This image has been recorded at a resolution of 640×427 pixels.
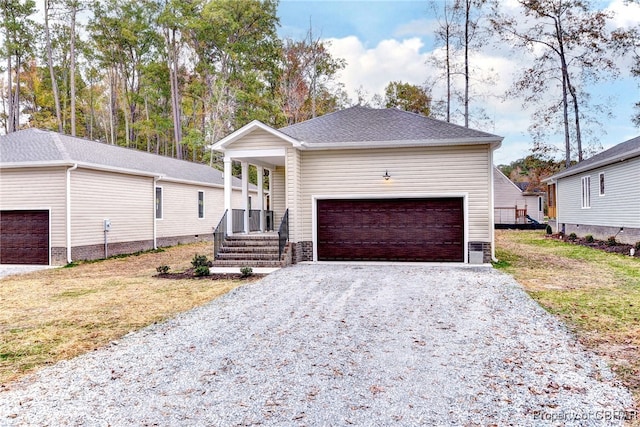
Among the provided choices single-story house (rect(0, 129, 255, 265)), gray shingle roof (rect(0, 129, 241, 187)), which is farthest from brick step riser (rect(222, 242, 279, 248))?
gray shingle roof (rect(0, 129, 241, 187))

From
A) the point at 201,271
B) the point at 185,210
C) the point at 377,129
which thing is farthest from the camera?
the point at 185,210

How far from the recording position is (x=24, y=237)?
13414mm

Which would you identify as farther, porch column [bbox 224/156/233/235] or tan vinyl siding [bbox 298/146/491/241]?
porch column [bbox 224/156/233/235]

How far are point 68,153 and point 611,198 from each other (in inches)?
766

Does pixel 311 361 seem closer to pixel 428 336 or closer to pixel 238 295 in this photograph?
pixel 428 336

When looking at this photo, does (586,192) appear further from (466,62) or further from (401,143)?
(401,143)

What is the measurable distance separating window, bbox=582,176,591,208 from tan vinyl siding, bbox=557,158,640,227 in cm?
19

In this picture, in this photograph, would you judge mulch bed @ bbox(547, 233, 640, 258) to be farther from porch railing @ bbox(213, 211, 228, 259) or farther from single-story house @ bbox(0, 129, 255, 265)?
single-story house @ bbox(0, 129, 255, 265)

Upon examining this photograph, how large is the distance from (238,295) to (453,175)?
719 centimetres

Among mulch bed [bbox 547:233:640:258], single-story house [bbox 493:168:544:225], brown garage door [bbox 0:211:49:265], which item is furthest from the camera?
single-story house [bbox 493:168:544:225]

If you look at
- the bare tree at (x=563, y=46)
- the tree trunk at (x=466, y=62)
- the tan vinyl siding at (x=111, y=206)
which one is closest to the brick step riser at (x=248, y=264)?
the tan vinyl siding at (x=111, y=206)

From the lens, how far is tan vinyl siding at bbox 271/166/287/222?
14.7 m

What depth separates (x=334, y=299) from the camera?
7.52 meters

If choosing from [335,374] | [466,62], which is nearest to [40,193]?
[335,374]
